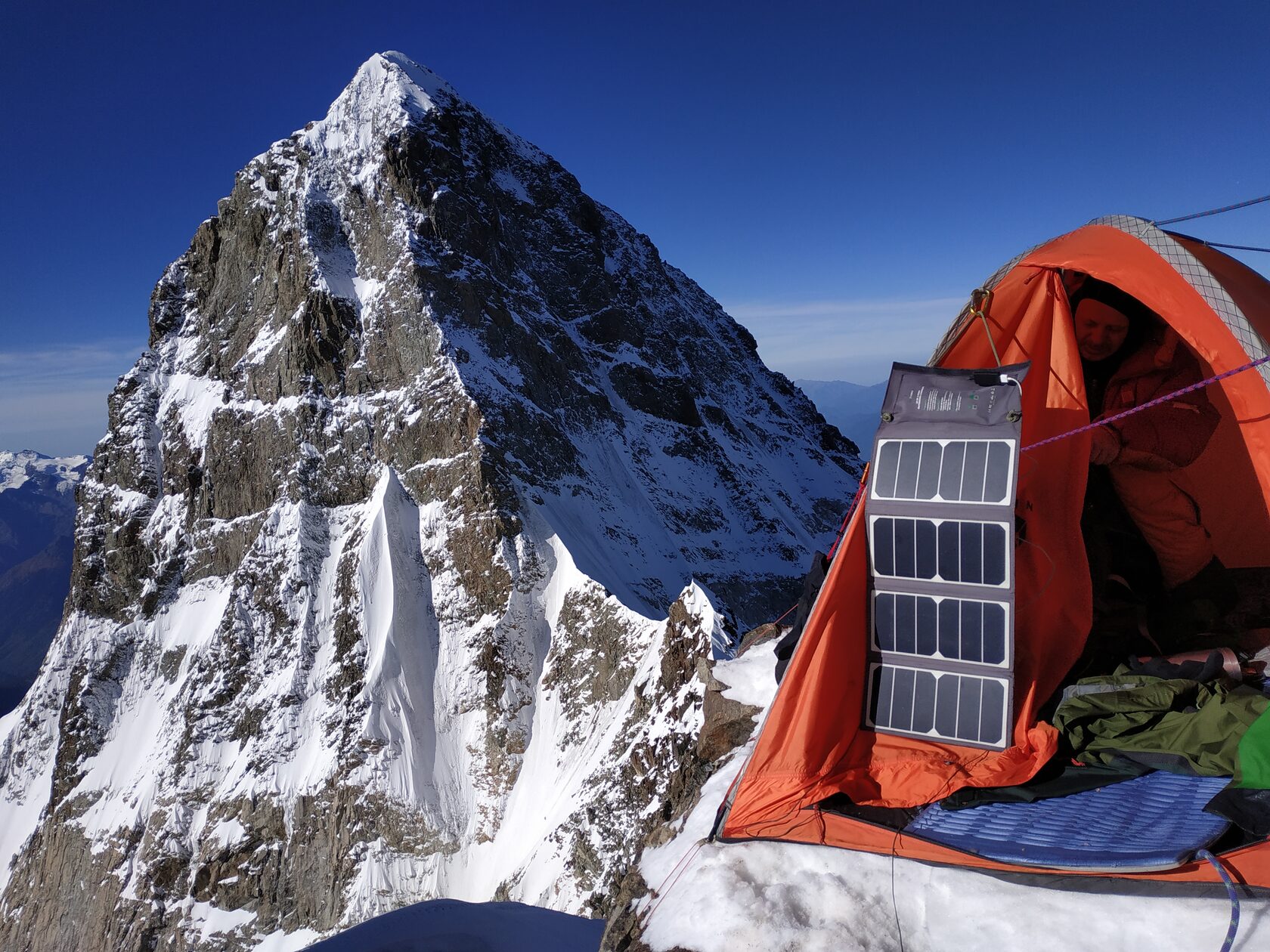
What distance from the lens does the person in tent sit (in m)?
6.93

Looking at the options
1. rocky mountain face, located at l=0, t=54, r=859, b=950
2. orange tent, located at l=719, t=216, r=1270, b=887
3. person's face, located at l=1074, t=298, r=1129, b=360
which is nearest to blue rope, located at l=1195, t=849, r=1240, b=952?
orange tent, located at l=719, t=216, r=1270, b=887

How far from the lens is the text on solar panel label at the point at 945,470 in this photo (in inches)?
223

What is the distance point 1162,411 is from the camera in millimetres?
6957

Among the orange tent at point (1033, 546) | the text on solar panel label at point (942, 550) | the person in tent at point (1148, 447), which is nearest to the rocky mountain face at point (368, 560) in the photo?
the person in tent at point (1148, 447)

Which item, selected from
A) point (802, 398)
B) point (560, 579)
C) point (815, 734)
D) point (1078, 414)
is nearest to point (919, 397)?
point (1078, 414)

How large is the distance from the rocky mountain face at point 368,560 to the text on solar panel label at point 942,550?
20.4m

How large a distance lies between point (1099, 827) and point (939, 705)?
1.45m

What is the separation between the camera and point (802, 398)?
9319 centimetres

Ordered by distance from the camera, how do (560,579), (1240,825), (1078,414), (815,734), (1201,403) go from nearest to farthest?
(1240,825), (815,734), (1078,414), (1201,403), (560,579)

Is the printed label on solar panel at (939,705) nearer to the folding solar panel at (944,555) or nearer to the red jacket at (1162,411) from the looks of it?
the folding solar panel at (944,555)

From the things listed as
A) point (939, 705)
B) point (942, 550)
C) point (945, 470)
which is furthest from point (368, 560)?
point (945, 470)

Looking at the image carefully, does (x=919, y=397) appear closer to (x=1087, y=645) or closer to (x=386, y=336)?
(x=1087, y=645)

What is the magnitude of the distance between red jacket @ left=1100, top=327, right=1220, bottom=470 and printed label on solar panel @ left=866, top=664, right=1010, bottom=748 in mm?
3227

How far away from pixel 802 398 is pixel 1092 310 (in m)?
88.8
